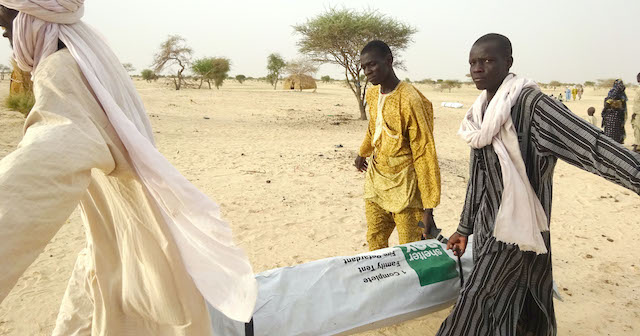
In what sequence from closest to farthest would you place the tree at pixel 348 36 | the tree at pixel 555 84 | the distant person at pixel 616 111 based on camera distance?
the distant person at pixel 616 111 → the tree at pixel 348 36 → the tree at pixel 555 84

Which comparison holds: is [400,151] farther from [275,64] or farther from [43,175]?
[275,64]

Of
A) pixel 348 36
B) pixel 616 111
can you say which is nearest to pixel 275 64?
pixel 348 36

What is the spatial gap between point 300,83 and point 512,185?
34.6m

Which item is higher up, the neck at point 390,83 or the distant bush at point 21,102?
the neck at point 390,83

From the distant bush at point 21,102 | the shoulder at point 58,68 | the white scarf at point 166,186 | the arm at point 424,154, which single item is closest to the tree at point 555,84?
the distant bush at point 21,102

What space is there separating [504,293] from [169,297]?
1.67 m

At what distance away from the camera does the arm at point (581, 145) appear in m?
1.54

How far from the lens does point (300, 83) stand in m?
35.5

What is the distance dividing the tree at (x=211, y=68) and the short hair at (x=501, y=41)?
3370 cm

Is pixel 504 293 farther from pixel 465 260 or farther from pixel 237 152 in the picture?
pixel 237 152

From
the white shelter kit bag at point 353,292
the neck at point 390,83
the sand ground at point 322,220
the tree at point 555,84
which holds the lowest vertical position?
the sand ground at point 322,220

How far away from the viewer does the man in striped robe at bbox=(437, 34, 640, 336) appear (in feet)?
5.92

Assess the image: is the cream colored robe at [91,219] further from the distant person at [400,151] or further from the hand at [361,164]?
the hand at [361,164]

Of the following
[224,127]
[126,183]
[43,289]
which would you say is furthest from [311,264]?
[224,127]
